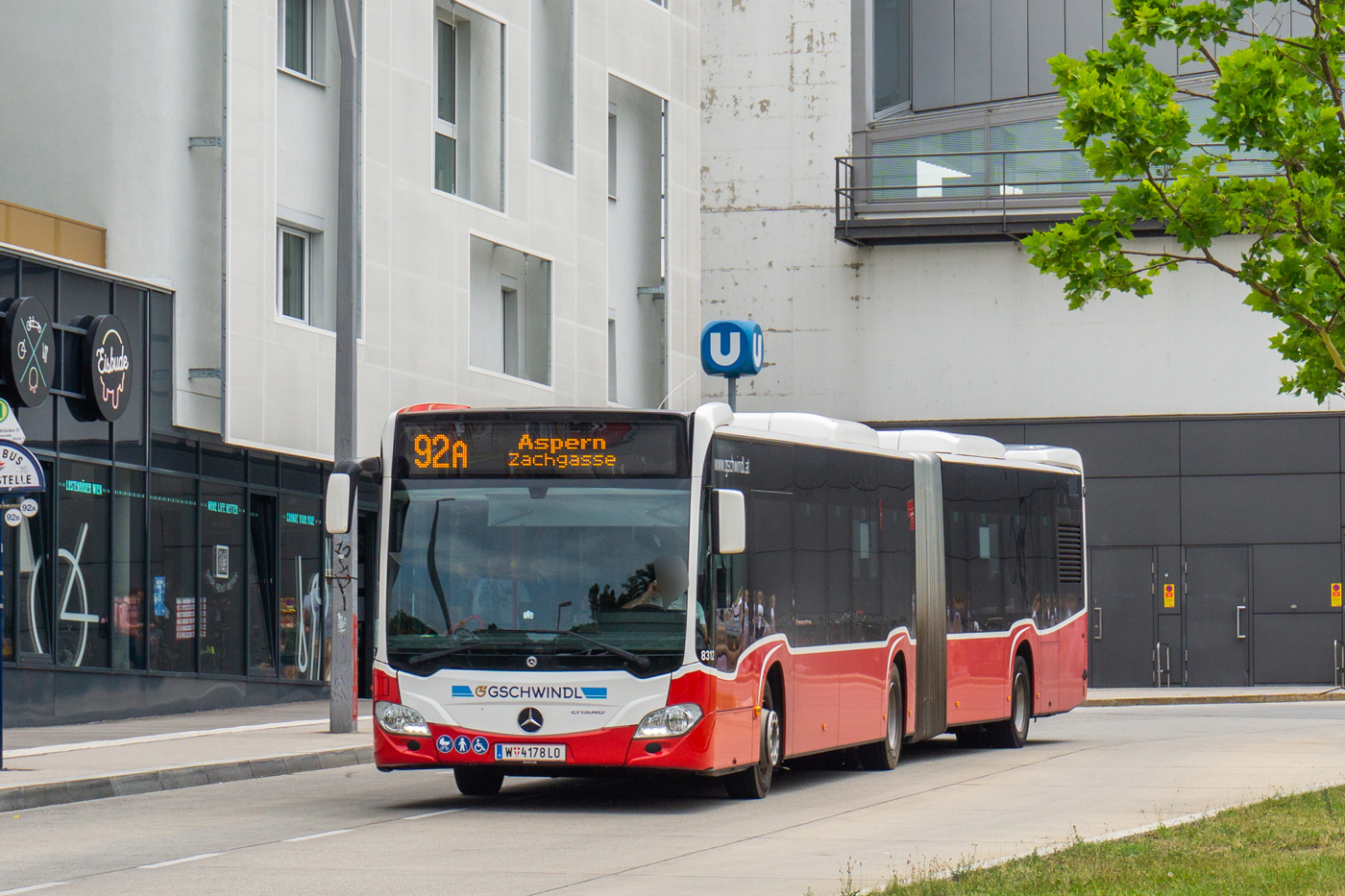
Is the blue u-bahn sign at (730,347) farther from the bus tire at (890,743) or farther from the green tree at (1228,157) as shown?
the green tree at (1228,157)

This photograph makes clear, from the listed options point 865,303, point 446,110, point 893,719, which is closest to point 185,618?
point 446,110

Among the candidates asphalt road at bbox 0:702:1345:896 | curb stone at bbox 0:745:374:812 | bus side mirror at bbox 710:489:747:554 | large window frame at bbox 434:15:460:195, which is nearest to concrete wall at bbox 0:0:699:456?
large window frame at bbox 434:15:460:195

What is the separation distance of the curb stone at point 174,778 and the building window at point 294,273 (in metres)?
8.54

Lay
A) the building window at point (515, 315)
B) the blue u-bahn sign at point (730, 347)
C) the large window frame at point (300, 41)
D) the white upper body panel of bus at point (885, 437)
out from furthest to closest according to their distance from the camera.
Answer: the building window at point (515, 315), the blue u-bahn sign at point (730, 347), the large window frame at point (300, 41), the white upper body panel of bus at point (885, 437)

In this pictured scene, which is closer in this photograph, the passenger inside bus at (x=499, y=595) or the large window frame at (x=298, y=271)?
the passenger inside bus at (x=499, y=595)

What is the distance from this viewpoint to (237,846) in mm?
12594

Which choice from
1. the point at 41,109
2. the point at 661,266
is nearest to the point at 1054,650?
the point at 41,109

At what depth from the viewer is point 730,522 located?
14.5 meters

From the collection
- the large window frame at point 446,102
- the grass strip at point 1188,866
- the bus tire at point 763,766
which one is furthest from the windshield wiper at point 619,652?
the large window frame at point 446,102

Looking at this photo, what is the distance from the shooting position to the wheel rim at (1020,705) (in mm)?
21781

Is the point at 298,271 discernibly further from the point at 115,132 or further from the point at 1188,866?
the point at 1188,866

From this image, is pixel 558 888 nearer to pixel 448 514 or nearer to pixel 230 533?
pixel 448 514

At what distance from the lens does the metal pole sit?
2155 centimetres

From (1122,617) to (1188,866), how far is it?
2775 centimetres
